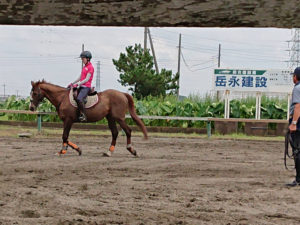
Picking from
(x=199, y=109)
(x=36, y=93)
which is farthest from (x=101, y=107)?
(x=199, y=109)

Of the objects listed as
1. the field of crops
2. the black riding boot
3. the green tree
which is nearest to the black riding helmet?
the black riding boot

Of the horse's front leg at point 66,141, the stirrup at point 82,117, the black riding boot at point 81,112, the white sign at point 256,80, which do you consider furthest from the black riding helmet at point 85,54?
the white sign at point 256,80

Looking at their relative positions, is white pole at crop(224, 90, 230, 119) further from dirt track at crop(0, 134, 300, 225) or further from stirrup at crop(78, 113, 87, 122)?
stirrup at crop(78, 113, 87, 122)

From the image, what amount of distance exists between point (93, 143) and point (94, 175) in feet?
21.7

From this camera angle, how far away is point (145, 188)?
6.96 m

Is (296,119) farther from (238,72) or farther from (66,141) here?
(238,72)

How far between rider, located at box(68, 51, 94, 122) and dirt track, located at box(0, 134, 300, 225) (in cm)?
108

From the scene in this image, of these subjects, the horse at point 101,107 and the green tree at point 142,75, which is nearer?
the horse at point 101,107

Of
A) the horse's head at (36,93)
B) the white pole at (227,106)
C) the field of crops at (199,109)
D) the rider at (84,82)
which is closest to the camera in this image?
the rider at (84,82)

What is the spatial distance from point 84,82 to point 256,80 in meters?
10.6

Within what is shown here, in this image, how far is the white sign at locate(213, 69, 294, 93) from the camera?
19.8 meters

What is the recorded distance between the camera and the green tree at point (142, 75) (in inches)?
1204

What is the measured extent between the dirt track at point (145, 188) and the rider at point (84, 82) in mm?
1081

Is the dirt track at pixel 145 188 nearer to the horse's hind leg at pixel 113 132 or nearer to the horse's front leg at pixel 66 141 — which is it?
the horse's front leg at pixel 66 141
